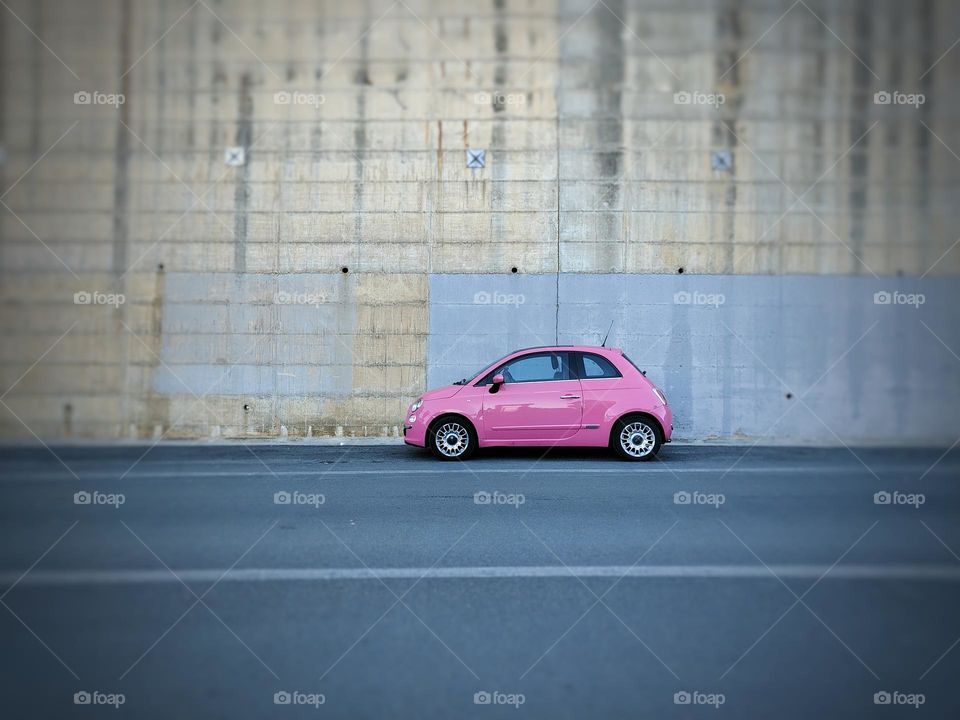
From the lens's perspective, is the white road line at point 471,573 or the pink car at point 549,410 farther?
the pink car at point 549,410

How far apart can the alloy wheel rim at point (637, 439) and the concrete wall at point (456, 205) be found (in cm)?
384

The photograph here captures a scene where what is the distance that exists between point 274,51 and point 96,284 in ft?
18.8

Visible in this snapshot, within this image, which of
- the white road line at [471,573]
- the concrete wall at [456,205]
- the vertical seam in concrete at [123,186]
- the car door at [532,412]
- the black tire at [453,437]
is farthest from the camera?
the vertical seam in concrete at [123,186]

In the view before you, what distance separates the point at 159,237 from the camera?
14.1m

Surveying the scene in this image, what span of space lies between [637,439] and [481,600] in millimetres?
6112

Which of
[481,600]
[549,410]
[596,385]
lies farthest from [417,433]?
[481,600]

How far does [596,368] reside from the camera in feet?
33.7

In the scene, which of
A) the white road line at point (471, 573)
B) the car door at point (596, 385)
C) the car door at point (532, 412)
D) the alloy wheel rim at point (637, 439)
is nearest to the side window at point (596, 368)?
the car door at point (596, 385)

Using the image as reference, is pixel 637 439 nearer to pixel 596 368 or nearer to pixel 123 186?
pixel 596 368

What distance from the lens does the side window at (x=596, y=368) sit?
10.2m

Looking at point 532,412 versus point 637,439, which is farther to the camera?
point 637,439

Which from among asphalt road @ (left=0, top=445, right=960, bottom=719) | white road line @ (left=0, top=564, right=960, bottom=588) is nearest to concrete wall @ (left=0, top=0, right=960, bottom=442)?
asphalt road @ (left=0, top=445, right=960, bottom=719)

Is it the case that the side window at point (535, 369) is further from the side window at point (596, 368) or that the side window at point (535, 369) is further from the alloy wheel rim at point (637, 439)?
the alloy wheel rim at point (637, 439)

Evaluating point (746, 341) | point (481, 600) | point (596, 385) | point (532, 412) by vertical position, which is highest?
point (746, 341)
